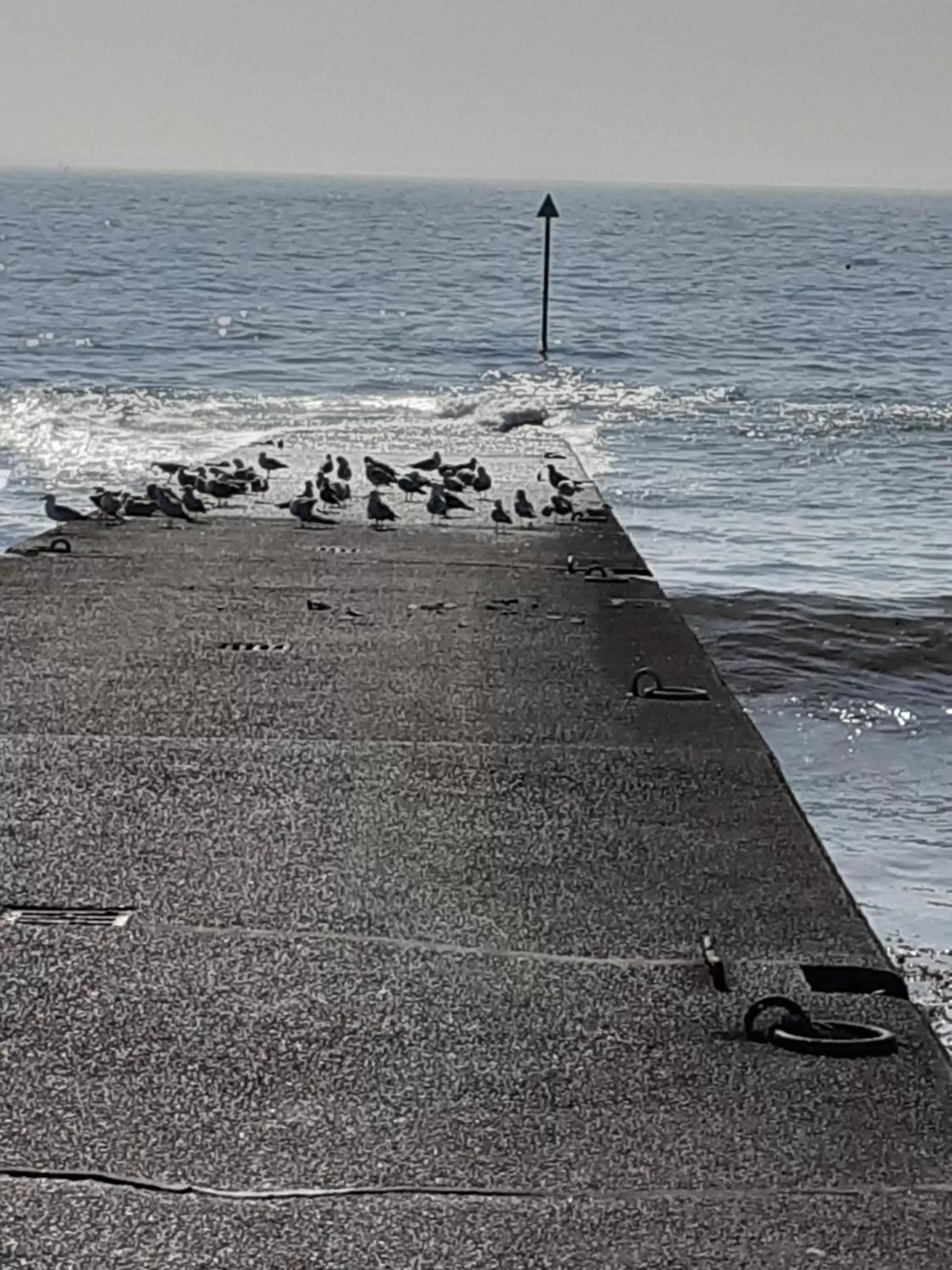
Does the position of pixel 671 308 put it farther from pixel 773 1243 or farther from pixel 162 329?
pixel 773 1243

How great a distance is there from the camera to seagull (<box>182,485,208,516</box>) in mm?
11836

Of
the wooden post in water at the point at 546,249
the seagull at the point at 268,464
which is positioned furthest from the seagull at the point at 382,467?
the wooden post in water at the point at 546,249

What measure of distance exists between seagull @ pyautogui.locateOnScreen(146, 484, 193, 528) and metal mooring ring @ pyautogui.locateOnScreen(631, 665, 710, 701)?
5058 millimetres

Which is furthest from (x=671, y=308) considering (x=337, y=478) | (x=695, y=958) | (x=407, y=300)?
(x=695, y=958)

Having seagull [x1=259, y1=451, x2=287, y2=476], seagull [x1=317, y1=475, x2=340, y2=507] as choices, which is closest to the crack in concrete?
seagull [x1=317, y1=475, x2=340, y2=507]

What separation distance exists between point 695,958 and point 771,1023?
1.25ft

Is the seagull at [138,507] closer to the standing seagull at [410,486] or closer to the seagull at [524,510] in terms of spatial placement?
the standing seagull at [410,486]

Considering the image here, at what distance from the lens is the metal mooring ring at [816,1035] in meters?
3.67

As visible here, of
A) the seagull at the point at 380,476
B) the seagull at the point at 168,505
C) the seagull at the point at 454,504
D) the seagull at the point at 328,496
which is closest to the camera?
the seagull at the point at 168,505

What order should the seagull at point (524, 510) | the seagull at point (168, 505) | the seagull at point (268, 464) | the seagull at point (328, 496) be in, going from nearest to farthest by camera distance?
the seagull at point (168, 505)
the seagull at point (524, 510)
the seagull at point (328, 496)
the seagull at point (268, 464)

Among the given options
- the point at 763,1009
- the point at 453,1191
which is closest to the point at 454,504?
the point at 763,1009

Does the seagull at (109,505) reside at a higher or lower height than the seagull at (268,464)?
higher

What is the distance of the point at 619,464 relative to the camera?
22.7 meters

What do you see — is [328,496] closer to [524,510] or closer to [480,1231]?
[524,510]
